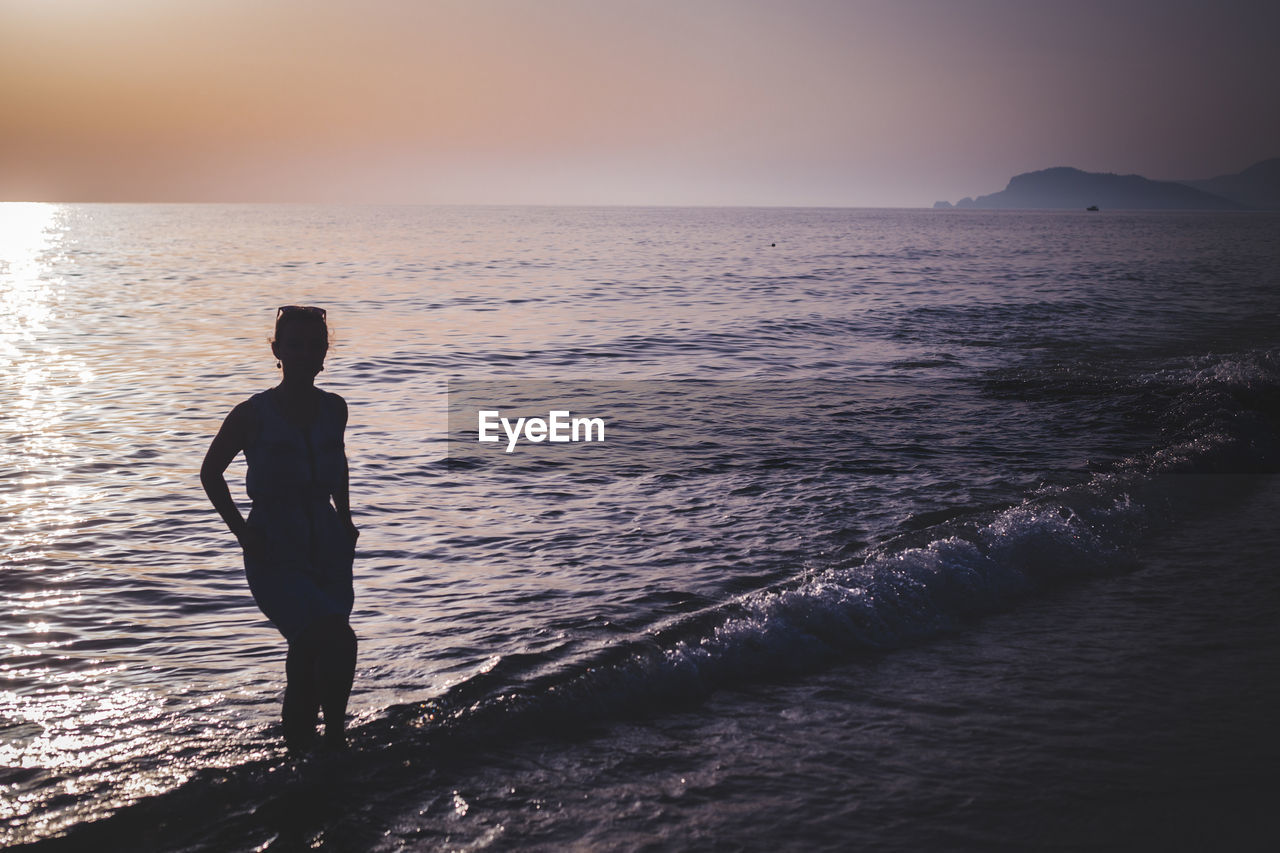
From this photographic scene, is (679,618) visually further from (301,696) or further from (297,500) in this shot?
(297,500)

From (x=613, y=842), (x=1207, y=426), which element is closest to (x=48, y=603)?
(x=613, y=842)

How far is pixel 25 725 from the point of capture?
534 centimetres

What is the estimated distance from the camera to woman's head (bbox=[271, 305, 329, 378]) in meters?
4.24

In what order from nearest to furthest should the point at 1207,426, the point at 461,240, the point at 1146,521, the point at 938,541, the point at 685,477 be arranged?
the point at 938,541, the point at 1146,521, the point at 685,477, the point at 1207,426, the point at 461,240

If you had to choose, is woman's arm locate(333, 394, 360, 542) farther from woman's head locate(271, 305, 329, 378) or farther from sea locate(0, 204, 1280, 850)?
sea locate(0, 204, 1280, 850)

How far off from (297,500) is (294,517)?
81mm

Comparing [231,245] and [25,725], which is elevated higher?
[231,245]

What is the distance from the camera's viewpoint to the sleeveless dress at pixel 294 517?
426 centimetres

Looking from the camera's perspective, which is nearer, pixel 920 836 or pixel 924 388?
pixel 920 836

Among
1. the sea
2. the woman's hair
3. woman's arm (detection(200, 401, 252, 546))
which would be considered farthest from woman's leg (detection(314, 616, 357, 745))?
the woman's hair

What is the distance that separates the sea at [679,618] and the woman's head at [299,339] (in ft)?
6.93

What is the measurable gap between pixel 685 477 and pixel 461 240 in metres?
81.4

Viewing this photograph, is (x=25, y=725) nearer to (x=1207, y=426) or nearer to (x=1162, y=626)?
(x=1162, y=626)

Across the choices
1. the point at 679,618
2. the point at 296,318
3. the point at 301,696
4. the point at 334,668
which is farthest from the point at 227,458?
the point at 679,618
